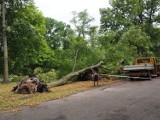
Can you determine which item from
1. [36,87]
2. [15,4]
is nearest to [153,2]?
[15,4]

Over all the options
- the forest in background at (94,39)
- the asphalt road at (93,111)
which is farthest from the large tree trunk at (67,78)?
the asphalt road at (93,111)

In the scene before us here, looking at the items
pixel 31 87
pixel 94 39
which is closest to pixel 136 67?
pixel 94 39

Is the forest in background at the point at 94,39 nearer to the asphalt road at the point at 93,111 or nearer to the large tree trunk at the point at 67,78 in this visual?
the large tree trunk at the point at 67,78

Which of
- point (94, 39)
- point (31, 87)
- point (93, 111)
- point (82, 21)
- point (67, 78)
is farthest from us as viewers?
point (82, 21)

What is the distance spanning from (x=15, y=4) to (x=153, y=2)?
23.4m

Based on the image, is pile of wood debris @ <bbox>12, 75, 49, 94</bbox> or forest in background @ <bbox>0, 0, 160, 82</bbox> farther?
forest in background @ <bbox>0, 0, 160, 82</bbox>

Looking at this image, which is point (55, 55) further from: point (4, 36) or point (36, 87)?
point (36, 87)

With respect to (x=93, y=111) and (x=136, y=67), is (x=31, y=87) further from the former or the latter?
(x=136, y=67)

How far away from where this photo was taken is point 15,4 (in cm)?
3088

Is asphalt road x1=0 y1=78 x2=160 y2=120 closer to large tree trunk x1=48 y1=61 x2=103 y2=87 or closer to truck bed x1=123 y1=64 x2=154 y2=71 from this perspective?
large tree trunk x1=48 y1=61 x2=103 y2=87

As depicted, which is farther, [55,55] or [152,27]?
[55,55]

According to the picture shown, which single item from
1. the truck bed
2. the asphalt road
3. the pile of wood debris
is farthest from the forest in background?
the asphalt road

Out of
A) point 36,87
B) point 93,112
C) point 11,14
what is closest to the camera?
point 93,112

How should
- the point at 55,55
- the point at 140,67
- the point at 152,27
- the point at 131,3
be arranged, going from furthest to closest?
the point at 55,55 < the point at 152,27 < the point at 131,3 < the point at 140,67
